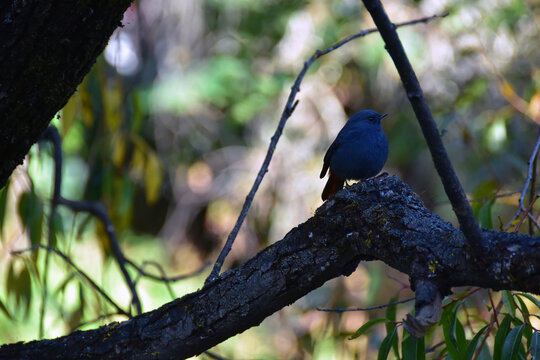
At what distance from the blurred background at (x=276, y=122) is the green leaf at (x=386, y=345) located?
228 cm

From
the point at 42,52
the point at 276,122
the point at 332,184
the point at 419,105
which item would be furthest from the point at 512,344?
the point at 276,122

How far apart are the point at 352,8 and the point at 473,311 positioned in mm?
3256

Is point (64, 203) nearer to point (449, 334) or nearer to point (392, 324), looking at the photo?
point (392, 324)

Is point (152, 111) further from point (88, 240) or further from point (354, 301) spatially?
point (354, 301)

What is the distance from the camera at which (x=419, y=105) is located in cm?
131

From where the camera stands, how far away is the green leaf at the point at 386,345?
2088mm

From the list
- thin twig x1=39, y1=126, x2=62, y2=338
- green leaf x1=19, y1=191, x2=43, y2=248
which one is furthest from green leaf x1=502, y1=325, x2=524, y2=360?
green leaf x1=19, y1=191, x2=43, y2=248

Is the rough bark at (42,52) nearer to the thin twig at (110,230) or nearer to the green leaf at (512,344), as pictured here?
the thin twig at (110,230)

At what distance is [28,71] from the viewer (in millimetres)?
1735

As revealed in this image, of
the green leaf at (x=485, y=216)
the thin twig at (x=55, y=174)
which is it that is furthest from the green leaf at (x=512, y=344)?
the thin twig at (x=55, y=174)

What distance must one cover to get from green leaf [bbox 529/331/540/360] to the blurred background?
2.47 m

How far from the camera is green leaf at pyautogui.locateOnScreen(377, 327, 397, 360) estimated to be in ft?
6.85

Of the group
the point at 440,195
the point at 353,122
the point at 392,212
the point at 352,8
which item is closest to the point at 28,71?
the point at 392,212

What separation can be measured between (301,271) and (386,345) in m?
0.57
